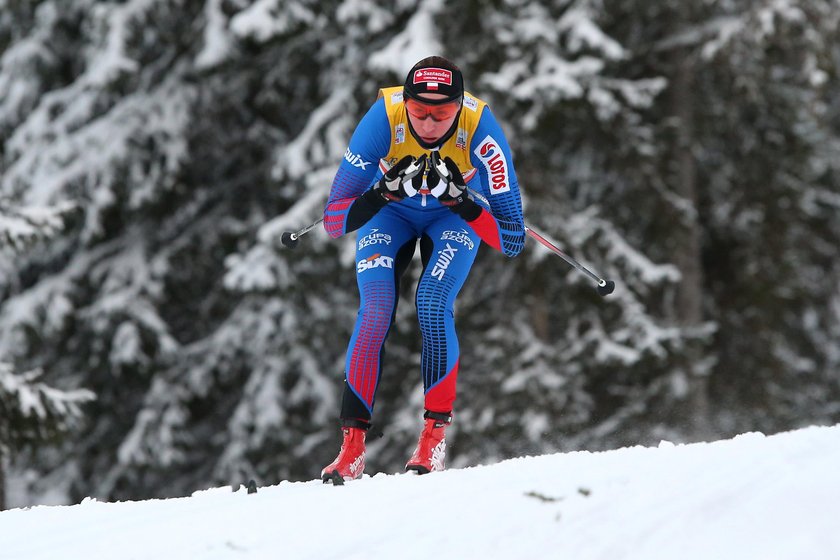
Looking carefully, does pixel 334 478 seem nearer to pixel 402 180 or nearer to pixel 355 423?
pixel 355 423

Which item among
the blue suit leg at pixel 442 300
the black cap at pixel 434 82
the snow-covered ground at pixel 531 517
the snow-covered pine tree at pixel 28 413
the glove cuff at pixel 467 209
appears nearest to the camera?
the snow-covered ground at pixel 531 517

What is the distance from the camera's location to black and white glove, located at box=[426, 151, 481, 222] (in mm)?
4777

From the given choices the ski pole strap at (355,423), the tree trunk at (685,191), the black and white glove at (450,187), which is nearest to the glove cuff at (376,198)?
the black and white glove at (450,187)

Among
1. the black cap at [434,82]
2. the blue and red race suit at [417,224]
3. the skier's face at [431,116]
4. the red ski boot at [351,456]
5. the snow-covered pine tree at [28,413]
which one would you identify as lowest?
the snow-covered pine tree at [28,413]

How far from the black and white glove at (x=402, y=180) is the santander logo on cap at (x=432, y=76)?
35 cm

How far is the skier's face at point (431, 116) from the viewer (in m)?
4.74

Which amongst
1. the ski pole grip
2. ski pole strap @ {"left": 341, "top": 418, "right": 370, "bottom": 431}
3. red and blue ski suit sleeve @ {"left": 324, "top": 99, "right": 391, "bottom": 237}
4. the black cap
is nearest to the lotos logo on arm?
the black cap

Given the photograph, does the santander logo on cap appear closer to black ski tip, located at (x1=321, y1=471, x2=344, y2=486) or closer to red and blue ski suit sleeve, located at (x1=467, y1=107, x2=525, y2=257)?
red and blue ski suit sleeve, located at (x1=467, y1=107, x2=525, y2=257)

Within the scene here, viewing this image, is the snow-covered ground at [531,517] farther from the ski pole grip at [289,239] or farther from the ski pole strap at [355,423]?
the ski pole grip at [289,239]

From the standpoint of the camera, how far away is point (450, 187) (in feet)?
15.7

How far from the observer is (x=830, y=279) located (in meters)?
17.2

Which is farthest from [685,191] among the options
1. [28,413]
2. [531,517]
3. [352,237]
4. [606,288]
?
[531,517]

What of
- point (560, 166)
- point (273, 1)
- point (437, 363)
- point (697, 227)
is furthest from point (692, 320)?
point (437, 363)

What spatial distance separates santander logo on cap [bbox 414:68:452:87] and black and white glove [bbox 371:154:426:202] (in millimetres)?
351
